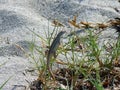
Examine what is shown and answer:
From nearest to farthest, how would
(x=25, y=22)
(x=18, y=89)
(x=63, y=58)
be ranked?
(x=18, y=89) < (x=63, y=58) < (x=25, y=22)

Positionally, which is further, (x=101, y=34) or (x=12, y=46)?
(x=101, y=34)

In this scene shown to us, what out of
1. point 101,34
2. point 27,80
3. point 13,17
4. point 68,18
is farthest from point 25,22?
point 27,80

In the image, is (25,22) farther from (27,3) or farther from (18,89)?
(18,89)

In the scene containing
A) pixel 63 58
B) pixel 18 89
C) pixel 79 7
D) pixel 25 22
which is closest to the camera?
pixel 18 89

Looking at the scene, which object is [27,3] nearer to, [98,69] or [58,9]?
[58,9]

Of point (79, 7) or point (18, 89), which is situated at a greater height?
point (79, 7)

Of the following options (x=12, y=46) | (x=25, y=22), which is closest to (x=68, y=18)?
(x=25, y=22)
